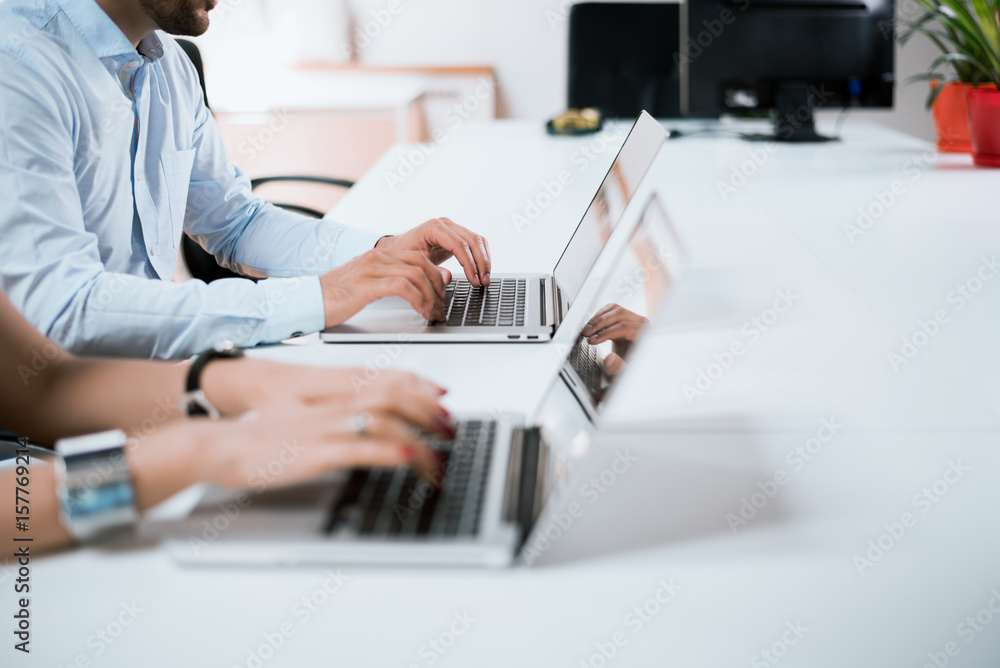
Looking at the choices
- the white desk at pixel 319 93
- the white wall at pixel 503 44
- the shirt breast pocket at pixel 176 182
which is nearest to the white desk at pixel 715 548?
the shirt breast pocket at pixel 176 182

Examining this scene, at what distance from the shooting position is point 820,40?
2586mm

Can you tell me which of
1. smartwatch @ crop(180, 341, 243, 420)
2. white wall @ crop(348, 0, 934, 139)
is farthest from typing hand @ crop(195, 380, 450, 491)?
white wall @ crop(348, 0, 934, 139)

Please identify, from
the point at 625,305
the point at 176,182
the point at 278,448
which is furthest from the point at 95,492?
the point at 176,182

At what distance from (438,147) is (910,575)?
2.32m

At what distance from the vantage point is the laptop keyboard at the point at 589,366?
2.62 feet

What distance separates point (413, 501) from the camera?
61cm

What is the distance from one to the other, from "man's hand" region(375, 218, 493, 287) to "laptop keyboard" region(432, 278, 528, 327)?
0.09ft

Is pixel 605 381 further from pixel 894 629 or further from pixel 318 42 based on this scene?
pixel 318 42

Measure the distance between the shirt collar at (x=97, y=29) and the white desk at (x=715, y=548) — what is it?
0.52 meters

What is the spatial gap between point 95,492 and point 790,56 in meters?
2.52

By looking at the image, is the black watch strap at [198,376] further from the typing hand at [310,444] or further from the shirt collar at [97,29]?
the shirt collar at [97,29]

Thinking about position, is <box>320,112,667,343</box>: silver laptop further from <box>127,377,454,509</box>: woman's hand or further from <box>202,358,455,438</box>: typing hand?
<box>127,377,454,509</box>: woman's hand

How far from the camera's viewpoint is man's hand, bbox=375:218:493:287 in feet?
4.03

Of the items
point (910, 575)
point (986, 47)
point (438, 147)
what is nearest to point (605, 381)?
point (910, 575)
